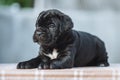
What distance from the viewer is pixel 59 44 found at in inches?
62.9

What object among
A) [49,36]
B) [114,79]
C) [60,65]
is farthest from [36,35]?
[114,79]

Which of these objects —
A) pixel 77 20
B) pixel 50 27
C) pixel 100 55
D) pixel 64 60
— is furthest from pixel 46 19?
pixel 77 20

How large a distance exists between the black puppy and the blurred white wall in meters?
0.44

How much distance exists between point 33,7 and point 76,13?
0.25 metres

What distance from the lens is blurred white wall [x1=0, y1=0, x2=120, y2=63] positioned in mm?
2191

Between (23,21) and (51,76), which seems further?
(23,21)

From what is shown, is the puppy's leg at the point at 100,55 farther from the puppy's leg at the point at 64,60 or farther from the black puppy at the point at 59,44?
the puppy's leg at the point at 64,60

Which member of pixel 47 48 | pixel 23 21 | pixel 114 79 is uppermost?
pixel 23 21

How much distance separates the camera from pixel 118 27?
220 centimetres

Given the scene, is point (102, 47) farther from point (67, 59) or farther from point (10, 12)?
point (10, 12)

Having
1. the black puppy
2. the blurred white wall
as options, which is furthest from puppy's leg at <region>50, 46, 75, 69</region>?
the blurred white wall

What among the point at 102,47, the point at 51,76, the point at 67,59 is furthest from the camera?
the point at 102,47

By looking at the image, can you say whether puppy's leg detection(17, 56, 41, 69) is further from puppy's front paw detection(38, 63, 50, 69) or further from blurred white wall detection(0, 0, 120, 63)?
blurred white wall detection(0, 0, 120, 63)

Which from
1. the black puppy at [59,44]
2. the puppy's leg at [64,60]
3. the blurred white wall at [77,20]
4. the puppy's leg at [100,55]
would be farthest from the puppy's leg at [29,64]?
the blurred white wall at [77,20]
